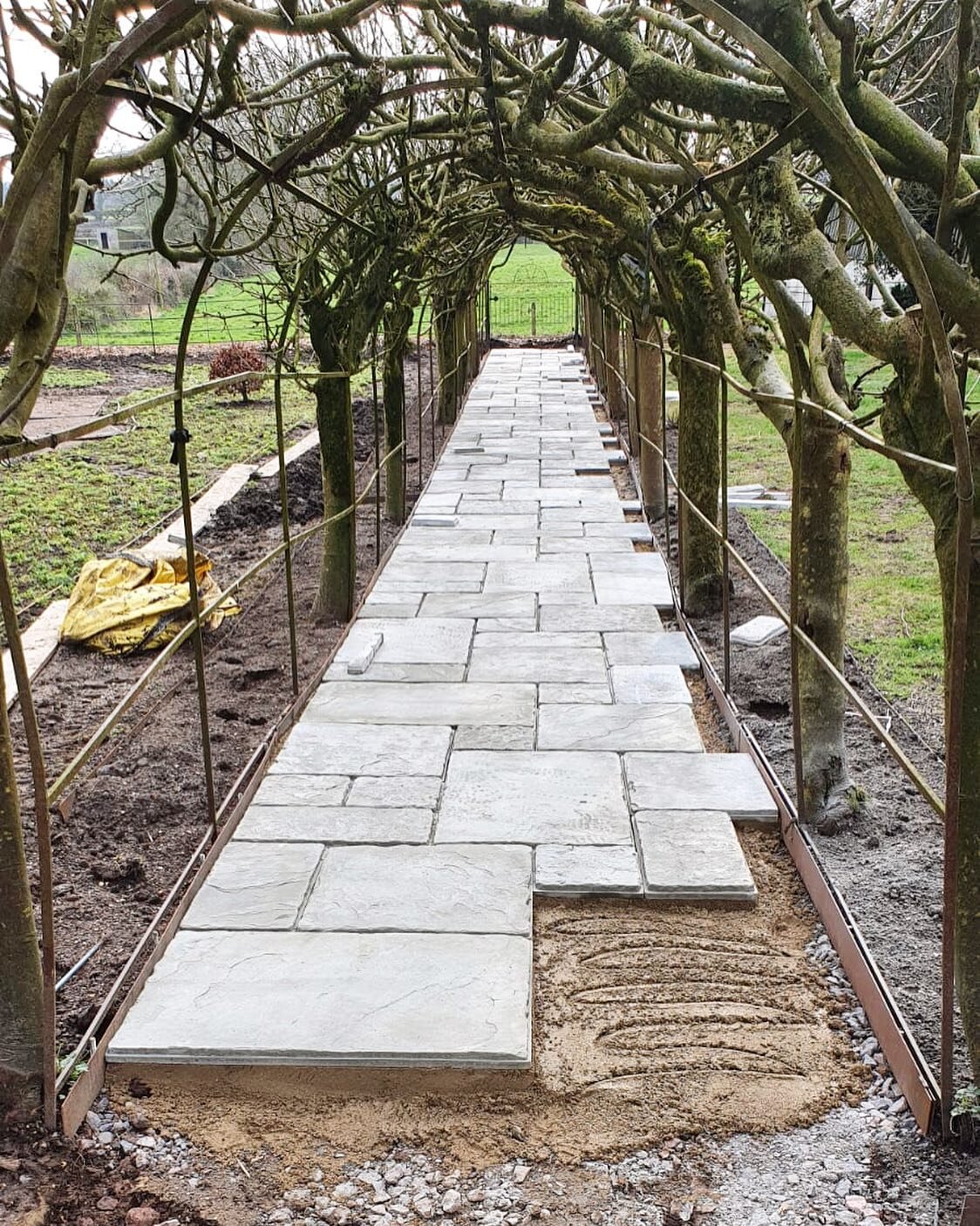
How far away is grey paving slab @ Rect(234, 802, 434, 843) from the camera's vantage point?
3.41 metres

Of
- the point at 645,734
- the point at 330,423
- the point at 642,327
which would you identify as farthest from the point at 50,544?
the point at 645,734

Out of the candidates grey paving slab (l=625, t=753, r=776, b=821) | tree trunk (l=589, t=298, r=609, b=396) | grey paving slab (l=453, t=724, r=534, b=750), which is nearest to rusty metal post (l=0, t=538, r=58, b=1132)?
grey paving slab (l=625, t=753, r=776, b=821)

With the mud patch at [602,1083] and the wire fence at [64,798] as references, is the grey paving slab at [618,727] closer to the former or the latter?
the wire fence at [64,798]

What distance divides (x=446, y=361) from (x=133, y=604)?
26.7ft

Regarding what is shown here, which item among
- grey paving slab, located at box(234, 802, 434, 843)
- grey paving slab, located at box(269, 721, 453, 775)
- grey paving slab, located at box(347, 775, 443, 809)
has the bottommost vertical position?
grey paving slab, located at box(234, 802, 434, 843)

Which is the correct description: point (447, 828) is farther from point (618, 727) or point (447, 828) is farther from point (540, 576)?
point (540, 576)

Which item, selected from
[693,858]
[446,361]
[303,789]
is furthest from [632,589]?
[446,361]

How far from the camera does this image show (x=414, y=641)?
539 centimetres

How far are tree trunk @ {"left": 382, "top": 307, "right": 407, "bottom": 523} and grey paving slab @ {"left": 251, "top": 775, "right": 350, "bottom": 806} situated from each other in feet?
14.2

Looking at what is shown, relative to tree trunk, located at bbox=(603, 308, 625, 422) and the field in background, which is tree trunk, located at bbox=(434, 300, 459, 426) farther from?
tree trunk, located at bbox=(603, 308, 625, 422)

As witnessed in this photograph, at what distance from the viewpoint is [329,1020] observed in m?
2.51

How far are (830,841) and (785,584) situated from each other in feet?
10.6

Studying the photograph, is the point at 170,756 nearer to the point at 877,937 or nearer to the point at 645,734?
the point at 645,734

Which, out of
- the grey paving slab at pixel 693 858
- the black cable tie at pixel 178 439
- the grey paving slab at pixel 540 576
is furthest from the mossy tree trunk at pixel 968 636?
the grey paving slab at pixel 540 576
